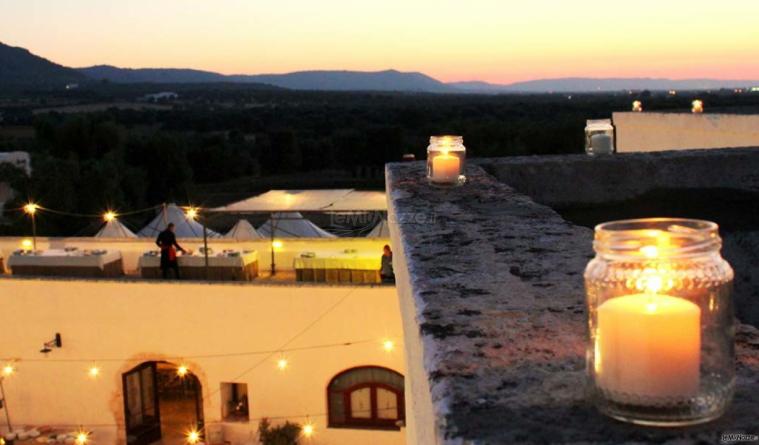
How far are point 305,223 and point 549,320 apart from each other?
38.6ft

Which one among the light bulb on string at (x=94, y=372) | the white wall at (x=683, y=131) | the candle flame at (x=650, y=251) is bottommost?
the light bulb on string at (x=94, y=372)

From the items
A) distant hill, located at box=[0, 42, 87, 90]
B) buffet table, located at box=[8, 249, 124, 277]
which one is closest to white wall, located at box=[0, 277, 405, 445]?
buffet table, located at box=[8, 249, 124, 277]

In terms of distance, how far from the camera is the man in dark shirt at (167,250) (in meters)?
9.99

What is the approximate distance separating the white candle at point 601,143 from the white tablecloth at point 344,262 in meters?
5.93

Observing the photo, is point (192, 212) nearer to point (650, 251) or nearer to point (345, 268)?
point (345, 268)

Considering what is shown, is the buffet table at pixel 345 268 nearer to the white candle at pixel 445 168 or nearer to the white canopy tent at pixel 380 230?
the white canopy tent at pixel 380 230

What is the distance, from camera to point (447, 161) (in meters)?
3.34

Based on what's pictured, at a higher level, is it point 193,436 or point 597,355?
point 597,355

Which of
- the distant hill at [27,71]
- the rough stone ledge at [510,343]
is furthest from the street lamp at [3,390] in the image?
the distant hill at [27,71]

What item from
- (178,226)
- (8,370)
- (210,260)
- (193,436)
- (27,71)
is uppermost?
(27,71)

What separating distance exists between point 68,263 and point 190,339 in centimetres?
183

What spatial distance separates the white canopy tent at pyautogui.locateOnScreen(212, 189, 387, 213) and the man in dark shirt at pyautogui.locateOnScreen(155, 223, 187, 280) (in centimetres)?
432

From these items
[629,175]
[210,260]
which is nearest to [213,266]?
[210,260]

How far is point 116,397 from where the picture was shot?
33.2ft
